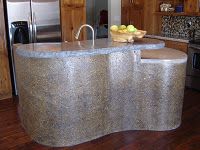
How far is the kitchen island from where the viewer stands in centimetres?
255

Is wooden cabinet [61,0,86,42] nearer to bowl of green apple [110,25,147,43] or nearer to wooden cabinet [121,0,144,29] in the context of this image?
wooden cabinet [121,0,144,29]

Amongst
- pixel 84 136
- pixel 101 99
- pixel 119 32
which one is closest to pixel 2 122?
pixel 84 136

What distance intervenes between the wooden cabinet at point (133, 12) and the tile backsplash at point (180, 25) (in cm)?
47

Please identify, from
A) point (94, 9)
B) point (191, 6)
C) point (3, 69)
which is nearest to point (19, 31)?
point (3, 69)

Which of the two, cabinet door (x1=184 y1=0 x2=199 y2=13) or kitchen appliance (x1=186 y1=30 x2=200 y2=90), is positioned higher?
cabinet door (x1=184 y1=0 x2=199 y2=13)

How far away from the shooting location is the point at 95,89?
8.93 feet

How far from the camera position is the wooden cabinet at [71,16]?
4.43 metres

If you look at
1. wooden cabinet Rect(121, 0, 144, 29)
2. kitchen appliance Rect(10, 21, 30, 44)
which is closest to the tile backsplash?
wooden cabinet Rect(121, 0, 144, 29)

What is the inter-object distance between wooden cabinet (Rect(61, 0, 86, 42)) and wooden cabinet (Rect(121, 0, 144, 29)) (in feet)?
4.32

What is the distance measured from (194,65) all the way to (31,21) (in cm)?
278

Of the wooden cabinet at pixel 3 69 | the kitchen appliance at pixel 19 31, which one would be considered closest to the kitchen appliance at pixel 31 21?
the kitchen appliance at pixel 19 31

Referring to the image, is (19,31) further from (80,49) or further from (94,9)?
(94,9)

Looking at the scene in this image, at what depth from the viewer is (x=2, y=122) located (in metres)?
3.37

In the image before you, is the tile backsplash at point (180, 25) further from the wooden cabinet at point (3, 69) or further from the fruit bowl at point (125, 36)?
the wooden cabinet at point (3, 69)
